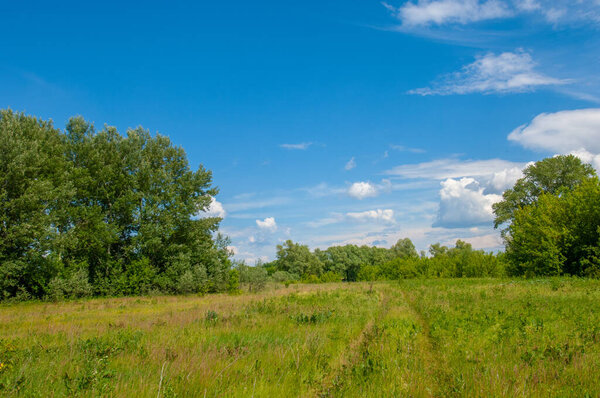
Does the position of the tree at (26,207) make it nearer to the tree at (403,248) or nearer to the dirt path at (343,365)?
the dirt path at (343,365)

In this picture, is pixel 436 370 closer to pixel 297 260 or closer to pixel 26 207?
pixel 26 207

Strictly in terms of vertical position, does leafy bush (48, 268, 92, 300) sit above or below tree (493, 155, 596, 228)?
below

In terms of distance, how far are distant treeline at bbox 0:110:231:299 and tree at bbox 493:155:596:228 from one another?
4610 centimetres

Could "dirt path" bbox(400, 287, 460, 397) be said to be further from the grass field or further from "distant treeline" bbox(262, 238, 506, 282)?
"distant treeline" bbox(262, 238, 506, 282)

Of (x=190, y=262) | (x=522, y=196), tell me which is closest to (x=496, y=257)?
(x=522, y=196)

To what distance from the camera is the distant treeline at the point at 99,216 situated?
27719 millimetres

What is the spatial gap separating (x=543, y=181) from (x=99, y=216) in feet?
206

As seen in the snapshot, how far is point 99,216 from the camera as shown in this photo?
3506cm

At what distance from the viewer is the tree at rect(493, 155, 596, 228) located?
49875 mm

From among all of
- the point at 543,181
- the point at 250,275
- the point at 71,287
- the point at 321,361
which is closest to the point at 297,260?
the point at 250,275

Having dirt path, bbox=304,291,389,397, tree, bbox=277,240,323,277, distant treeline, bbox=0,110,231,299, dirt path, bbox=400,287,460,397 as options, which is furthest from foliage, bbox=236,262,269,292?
tree, bbox=277,240,323,277

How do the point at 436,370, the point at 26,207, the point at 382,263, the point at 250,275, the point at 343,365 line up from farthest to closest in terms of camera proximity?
1. the point at 382,263
2. the point at 250,275
3. the point at 26,207
4. the point at 436,370
5. the point at 343,365

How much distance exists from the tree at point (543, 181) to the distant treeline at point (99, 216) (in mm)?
46103

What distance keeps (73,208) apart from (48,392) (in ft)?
112
